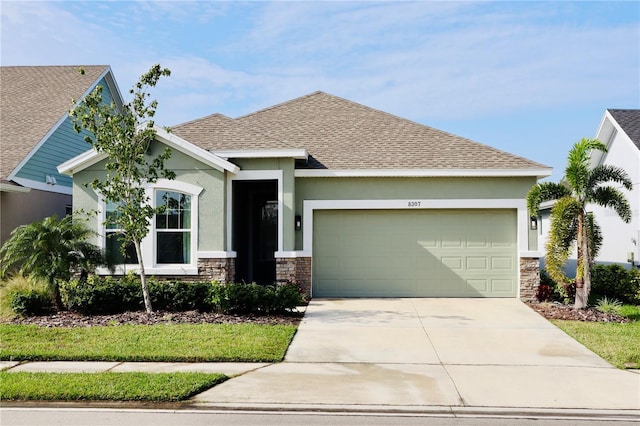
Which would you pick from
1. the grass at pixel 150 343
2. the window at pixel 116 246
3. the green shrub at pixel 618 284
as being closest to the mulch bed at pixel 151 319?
the grass at pixel 150 343

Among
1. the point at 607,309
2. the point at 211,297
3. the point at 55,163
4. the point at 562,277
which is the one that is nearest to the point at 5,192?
the point at 55,163

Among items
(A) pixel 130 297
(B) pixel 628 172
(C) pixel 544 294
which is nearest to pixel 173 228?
(A) pixel 130 297

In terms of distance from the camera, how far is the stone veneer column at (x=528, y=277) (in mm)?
14148

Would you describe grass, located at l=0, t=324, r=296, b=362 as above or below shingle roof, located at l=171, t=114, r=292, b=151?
below

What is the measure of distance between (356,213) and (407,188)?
1.50m

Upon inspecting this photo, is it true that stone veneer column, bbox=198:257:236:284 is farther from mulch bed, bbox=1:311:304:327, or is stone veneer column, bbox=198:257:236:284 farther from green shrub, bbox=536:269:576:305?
green shrub, bbox=536:269:576:305

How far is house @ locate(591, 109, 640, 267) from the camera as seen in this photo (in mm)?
16969

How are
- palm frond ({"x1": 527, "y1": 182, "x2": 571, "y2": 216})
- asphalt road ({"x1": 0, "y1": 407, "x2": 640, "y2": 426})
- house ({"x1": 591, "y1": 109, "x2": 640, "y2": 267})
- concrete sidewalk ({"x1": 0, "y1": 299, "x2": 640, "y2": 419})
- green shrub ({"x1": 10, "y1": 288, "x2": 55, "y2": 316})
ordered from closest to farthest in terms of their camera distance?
asphalt road ({"x1": 0, "y1": 407, "x2": 640, "y2": 426}) < concrete sidewalk ({"x1": 0, "y1": 299, "x2": 640, "y2": 419}) < green shrub ({"x1": 10, "y1": 288, "x2": 55, "y2": 316}) < palm frond ({"x1": 527, "y1": 182, "x2": 571, "y2": 216}) < house ({"x1": 591, "y1": 109, "x2": 640, "y2": 267})

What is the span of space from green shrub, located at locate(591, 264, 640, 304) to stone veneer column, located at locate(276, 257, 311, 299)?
7280 mm

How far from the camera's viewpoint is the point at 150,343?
9062mm

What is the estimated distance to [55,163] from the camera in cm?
1736

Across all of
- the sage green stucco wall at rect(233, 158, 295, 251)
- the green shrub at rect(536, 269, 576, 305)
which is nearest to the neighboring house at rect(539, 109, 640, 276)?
the green shrub at rect(536, 269, 576, 305)

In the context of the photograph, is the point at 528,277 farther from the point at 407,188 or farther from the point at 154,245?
the point at 154,245

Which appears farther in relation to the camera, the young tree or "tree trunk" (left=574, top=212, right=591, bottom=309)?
"tree trunk" (left=574, top=212, right=591, bottom=309)
